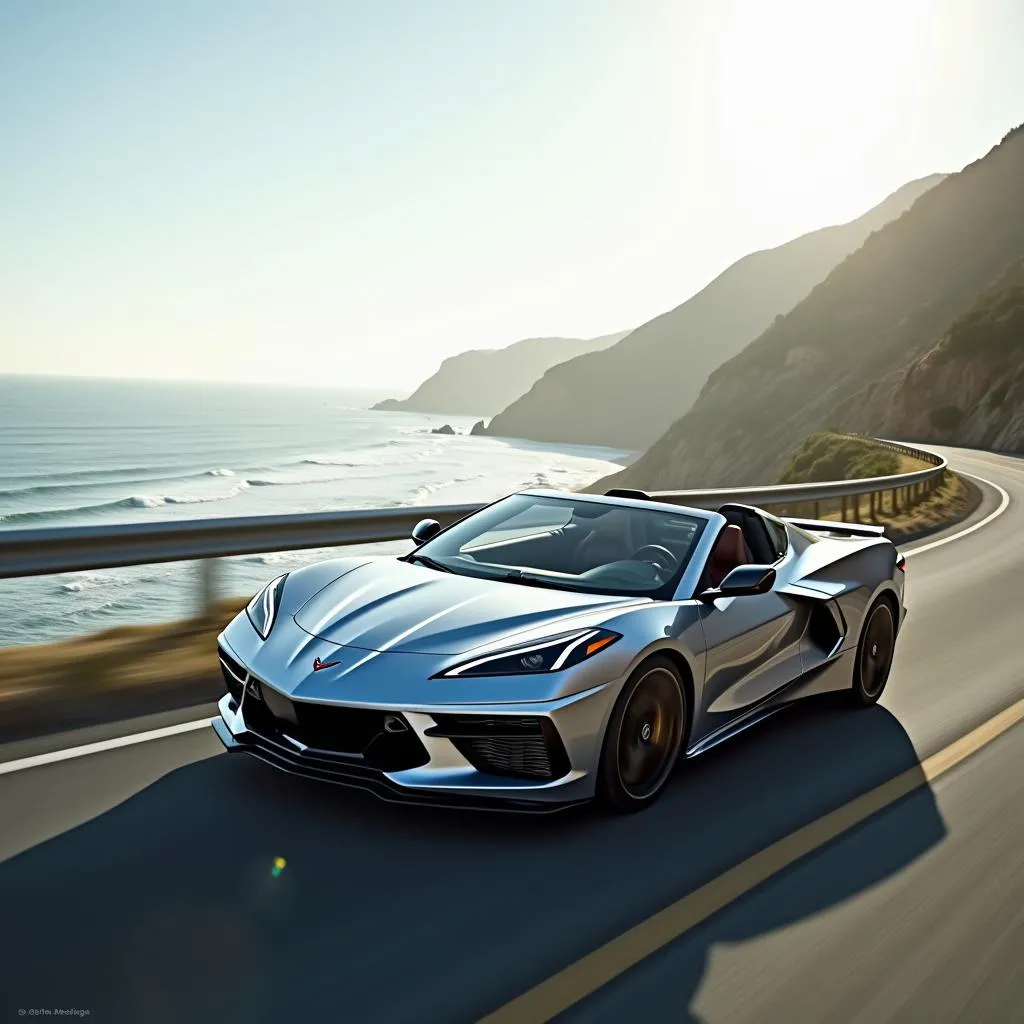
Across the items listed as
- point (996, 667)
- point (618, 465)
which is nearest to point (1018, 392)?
point (996, 667)

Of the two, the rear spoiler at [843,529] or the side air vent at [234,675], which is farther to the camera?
the rear spoiler at [843,529]

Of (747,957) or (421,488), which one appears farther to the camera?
(421,488)

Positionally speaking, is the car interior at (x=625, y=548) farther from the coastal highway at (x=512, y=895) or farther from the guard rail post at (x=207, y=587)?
the guard rail post at (x=207, y=587)

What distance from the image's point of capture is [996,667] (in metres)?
7.56

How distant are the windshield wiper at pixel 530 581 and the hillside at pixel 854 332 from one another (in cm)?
8032

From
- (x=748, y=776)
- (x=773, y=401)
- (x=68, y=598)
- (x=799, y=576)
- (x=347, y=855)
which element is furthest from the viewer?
(x=773, y=401)

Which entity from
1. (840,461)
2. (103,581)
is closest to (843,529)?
(103,581)

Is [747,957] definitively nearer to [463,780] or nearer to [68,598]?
[463,780]

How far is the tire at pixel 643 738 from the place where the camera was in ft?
14.4

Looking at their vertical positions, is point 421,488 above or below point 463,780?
Result: below

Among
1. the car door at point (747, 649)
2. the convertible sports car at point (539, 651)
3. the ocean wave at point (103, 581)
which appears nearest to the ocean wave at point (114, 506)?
the ocean wave at point (103, 581)

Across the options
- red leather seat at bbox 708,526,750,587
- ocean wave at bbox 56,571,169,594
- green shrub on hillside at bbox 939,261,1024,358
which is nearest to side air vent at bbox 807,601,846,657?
red leather seat at bbox 708,526,750,587

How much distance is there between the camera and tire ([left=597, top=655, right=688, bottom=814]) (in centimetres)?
438

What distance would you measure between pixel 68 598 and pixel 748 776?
1090 inches
